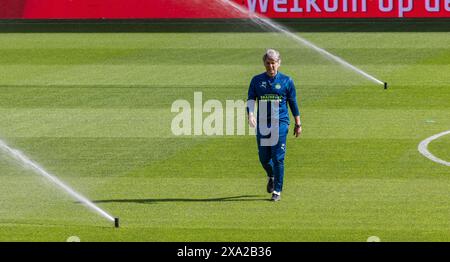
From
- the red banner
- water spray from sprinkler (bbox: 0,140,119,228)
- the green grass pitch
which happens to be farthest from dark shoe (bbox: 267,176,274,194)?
the red banner

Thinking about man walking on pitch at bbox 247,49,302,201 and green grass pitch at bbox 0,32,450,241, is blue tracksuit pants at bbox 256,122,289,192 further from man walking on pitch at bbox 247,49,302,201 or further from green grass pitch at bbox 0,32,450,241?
green grass pitch at bbox 0,32,450,241

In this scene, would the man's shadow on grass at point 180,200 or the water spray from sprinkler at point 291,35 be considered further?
the water spray from sprinkler at point 291,35

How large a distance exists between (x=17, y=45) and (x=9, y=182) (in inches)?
632

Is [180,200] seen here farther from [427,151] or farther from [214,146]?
[427,151]

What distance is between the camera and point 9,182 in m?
17.1

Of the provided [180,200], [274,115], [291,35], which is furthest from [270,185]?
[291,35]

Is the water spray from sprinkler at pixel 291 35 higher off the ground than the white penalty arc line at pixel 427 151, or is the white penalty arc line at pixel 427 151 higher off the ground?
the water spray from sprinkler at pixel 291 35

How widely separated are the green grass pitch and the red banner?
3.06m

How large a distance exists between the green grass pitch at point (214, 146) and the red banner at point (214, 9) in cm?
306

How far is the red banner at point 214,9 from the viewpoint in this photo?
Answer: 3544cm

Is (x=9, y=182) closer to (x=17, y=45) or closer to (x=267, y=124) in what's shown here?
(x=267, y=124)

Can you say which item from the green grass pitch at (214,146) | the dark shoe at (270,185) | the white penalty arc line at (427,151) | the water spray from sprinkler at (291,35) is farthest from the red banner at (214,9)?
the dark shoe at (270,185)

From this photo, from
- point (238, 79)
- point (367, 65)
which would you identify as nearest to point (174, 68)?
point (238, 79)

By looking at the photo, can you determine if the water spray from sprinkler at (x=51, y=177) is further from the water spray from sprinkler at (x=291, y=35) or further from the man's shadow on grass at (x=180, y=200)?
the water spray from sprinkler at (x=291, y=35)
